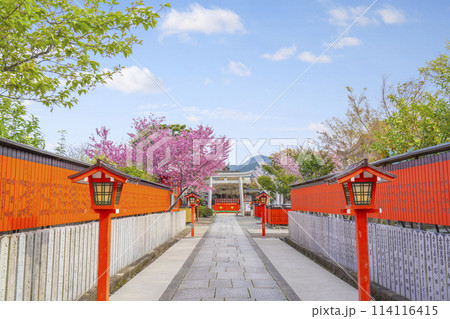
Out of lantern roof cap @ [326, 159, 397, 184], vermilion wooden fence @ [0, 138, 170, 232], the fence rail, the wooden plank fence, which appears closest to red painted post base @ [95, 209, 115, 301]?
the wooden plank fence

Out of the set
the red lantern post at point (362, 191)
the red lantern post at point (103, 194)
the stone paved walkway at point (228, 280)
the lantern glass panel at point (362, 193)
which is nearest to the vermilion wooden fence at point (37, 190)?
the red lantern post at point (103, 194)

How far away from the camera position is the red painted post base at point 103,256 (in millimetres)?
4680

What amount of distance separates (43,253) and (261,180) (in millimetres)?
34049

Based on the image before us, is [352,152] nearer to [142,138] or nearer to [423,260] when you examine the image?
[142,138]

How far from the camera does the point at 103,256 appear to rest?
475 cm

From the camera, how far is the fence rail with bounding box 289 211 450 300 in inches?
168

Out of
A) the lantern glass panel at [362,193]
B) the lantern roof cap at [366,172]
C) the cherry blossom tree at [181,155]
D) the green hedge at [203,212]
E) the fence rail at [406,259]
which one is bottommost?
the green hedge at [203,212]

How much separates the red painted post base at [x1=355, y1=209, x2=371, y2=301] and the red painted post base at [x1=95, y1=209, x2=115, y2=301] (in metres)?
3.53

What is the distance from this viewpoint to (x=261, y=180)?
124 ft

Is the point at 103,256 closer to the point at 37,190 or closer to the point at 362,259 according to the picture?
the point at 37,190

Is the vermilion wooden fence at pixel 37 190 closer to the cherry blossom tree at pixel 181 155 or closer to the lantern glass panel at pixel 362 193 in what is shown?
the lantern glass panel at pixel 362 193

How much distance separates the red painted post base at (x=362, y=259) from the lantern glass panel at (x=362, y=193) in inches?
6.3

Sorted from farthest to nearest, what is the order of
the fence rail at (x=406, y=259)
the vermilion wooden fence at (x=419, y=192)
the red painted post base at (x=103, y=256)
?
1. the red painted post base at (x=103, y=256)
2. the vermilion wooden fence at (x=419, y=192)
3. the fence rail at (x=406, y=259)
